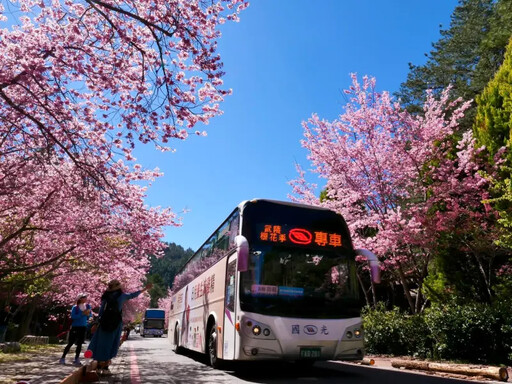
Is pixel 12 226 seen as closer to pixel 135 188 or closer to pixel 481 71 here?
pixel 135 188

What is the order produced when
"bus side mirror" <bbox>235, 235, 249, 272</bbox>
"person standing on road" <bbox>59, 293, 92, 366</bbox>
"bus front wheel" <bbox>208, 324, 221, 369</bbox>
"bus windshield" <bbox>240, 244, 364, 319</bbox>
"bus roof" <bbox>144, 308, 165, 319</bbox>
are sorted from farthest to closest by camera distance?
"bus roof" <bbox>144, 308, 165, 319</bbox>
"person standing on road" <bbox>59, 293, 92, 366</bbox>
"bus front wheel" <bbox>208, 324, 221, 369</bbox>
"bus windshield" <bbox>240, 244, 364, 319</bbox>
"bus side mirror" <bbox>235, 235, 249, 272</bbox>

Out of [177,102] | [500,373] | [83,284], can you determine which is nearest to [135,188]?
[177,102]

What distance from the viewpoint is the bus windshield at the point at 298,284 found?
8.07 meters

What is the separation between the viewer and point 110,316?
25.6 ft

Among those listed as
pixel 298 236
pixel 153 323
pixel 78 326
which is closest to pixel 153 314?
pixel 153 323

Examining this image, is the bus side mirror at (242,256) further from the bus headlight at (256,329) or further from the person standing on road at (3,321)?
the person standing on road at (3,321)

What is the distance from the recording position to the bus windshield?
26.5 feet

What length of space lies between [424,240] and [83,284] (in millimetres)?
21778

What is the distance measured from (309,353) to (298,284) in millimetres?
1295

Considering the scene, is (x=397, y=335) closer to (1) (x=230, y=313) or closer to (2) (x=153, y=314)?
(1) (x=230, y=313)

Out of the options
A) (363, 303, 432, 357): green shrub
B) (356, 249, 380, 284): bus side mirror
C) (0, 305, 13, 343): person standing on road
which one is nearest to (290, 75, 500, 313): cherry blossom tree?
(363, 303, 432, 357): green shrub

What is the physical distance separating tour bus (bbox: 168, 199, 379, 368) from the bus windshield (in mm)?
19

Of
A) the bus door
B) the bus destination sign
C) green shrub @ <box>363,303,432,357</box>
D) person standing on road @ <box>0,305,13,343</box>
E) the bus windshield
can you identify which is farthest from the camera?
person standing on road @ <box>0,305,13,343</box>

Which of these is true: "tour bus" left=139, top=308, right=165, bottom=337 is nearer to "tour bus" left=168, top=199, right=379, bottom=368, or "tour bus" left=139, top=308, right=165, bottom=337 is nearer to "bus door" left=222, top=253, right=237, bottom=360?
"tour bus" left=168, top=199, right=379, bottom=368
